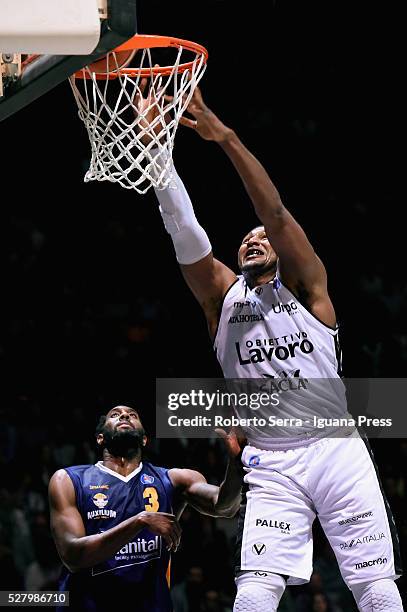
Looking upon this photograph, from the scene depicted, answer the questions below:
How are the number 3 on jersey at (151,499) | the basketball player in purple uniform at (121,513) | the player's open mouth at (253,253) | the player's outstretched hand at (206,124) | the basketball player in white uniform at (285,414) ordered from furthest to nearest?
1. the number 3 on jersey at (151,499)
2. the basketball player in purple uniform at (121,513)
3. the player's open mouth at (253,253)
4. the player's outstretched hand at (206,124)
5. the basketball player in white uniform at (285,414)

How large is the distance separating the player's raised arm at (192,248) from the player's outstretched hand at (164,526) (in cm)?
93

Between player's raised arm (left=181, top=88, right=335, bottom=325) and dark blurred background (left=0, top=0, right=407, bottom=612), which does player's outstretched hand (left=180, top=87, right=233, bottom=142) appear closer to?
player's raised arm (left=181, top=88, right=335, bottom=325)

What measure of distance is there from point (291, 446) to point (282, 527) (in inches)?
15.6

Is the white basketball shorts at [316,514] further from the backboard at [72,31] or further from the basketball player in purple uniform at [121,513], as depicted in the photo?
the backboard at [72,31]

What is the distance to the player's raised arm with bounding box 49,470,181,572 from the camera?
18.1 ft

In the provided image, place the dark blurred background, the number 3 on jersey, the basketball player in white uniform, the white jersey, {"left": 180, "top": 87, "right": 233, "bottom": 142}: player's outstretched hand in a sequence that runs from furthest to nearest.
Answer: the dark blurred background
the number 3 on jersey
the white jersey
{"left": 180, "top": 87, "right": 233, "bottom": 142}: player's outstretched hand
the basketball player in white uniform

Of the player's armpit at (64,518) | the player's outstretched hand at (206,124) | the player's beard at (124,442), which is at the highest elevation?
the player's outstretched hand at (206,124)

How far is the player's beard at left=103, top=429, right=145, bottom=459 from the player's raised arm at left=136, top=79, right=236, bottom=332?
2.99ft

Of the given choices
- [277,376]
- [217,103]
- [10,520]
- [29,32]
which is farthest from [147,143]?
[217,103]

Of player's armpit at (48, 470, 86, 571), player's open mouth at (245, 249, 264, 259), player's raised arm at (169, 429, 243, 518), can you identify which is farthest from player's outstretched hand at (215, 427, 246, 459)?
player's armpit at (48, 470, 86, 571)

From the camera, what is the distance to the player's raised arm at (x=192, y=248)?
563 cm

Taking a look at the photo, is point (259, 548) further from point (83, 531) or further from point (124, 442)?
point (124, 442)

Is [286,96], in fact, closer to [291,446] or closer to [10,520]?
[10,520]

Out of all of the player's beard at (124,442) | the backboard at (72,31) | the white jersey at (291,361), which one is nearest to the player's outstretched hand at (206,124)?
the white jersey at (291,361)
